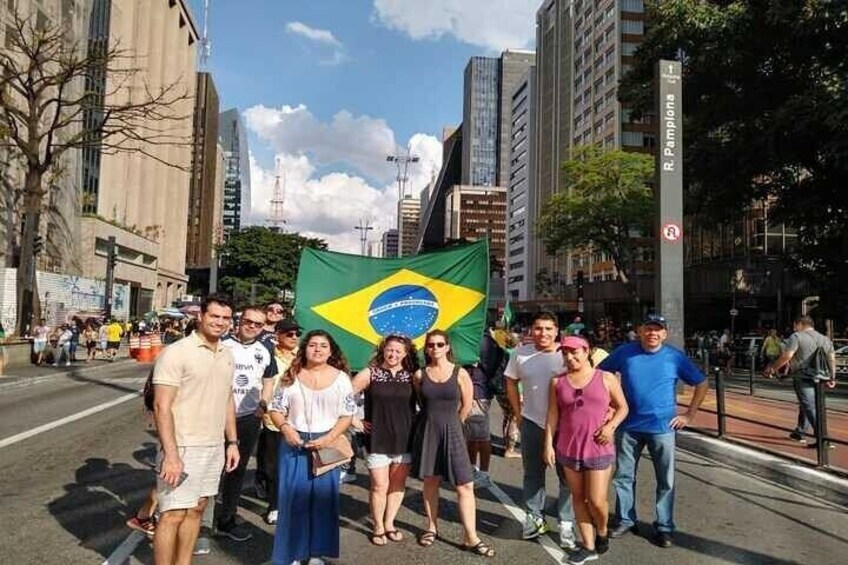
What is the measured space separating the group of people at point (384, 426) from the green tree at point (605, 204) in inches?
1624

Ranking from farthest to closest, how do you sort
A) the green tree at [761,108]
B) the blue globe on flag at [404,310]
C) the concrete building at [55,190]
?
1. the concrete building at [55,190]
2. the green tree at [761,108]
3. the blue globe on flag at [404,310]

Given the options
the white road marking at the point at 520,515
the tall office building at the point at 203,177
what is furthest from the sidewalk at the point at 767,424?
the tall office building at the point at 203,177

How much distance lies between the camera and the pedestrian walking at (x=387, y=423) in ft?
17.6

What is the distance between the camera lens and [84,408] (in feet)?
43.9

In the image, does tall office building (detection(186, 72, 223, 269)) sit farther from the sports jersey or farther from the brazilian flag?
the sports jersey

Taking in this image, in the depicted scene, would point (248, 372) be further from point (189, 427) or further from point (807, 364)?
point (807, 364)

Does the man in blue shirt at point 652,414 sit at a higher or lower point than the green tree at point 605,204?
lower

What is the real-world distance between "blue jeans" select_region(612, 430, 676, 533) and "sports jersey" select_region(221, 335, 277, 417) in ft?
9.83

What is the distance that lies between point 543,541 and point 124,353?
31.7 meters

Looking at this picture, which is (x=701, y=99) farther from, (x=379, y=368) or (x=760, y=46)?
(x=379, y=368)

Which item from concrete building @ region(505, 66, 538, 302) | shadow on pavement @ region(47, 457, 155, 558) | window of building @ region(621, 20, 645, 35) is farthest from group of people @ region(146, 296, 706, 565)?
concrete building @ region(505, 66, 538, 302)

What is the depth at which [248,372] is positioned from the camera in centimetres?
570

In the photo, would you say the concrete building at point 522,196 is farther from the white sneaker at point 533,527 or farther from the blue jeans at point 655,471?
the white sneaker at point 533,527

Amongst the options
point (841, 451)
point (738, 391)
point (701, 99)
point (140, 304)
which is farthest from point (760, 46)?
point (140, 304)
